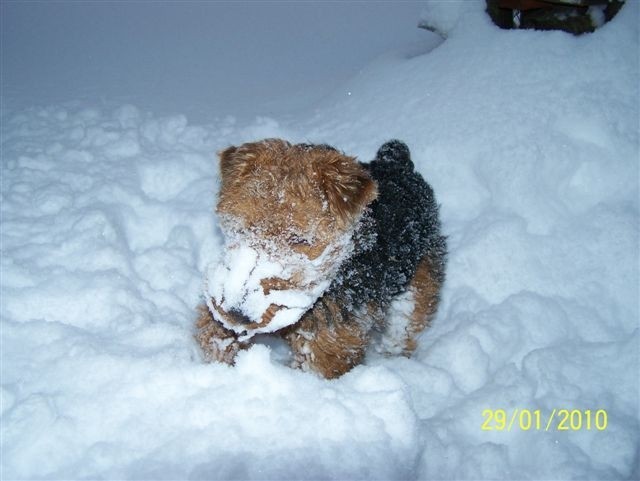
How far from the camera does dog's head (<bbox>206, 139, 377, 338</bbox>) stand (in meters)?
1.75

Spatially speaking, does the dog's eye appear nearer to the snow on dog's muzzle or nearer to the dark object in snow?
the snow on dog's muzzle

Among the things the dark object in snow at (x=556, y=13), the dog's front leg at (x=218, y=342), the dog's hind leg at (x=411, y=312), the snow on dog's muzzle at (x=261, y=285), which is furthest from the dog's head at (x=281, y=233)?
the dark object in snow at (x=556, y=13)

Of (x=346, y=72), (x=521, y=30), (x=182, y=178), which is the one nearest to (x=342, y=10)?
(x=346, y=72)

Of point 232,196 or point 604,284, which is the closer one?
point 232,196

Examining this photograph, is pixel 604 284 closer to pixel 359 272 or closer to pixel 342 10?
pixel 359 272

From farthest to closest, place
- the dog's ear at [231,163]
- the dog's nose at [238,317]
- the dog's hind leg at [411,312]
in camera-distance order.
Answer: the dog's hind leg at [411,312] → the dog's ear at [231,163] → the dog's nose at [238,317]

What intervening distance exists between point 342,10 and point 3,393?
36.1 ft

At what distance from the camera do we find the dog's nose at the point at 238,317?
67.3 inches

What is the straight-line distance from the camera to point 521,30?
4.88 meters

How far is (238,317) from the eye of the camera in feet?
5.64

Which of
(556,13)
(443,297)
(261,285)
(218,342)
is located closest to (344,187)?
(261,285)
